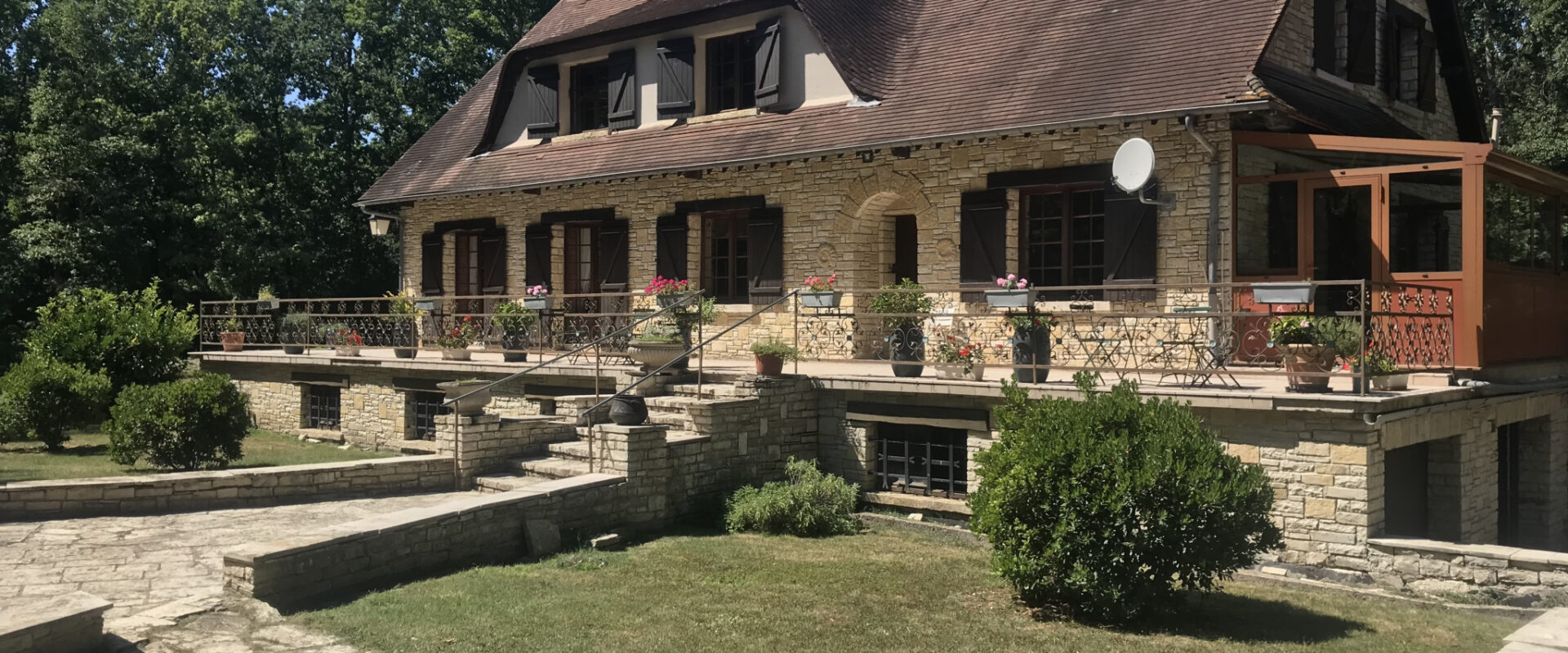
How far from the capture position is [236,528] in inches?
362

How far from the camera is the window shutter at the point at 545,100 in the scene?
18516mm

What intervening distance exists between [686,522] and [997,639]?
13.9ft

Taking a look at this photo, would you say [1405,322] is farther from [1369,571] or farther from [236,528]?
[236,528]

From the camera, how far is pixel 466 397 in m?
10.5

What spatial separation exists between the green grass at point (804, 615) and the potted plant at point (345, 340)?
31.6ft

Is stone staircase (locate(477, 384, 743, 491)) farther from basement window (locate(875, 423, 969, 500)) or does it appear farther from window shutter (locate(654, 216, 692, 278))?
window shutter (locate(654, 216, 692, 278))

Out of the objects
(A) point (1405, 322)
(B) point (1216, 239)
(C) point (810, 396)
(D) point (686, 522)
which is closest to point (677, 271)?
(C) point (810, 396)

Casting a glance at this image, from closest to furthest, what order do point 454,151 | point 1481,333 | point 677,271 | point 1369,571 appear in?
point 1369,571 < point 1481,333 < point 677,271 < point 454,151

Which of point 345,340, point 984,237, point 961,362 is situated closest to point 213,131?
point 345,340

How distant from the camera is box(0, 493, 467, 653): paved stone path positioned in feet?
23.1

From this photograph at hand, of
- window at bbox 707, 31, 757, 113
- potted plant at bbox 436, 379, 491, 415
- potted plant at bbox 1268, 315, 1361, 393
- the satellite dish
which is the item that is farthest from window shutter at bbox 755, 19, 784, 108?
potted plant at bbox 1268, 315, 1361, 393

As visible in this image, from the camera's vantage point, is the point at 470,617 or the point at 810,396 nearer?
the point at 470,617

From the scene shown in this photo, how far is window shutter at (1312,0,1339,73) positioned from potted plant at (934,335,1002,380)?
613 cm

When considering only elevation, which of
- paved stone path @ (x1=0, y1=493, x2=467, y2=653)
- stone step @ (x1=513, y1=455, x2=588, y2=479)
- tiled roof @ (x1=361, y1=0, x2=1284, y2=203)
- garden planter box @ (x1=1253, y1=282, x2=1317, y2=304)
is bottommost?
paved stone path @ (x1=0, y1=493, x2=467, y2=653)
